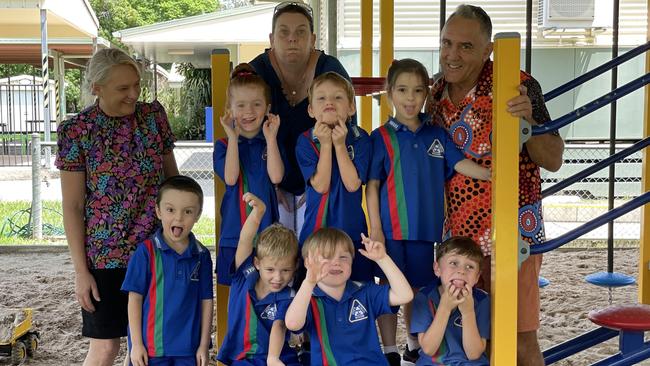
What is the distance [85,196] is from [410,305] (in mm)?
1304

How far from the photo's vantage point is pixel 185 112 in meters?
17.9

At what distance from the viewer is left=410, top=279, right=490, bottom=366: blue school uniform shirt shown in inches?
104

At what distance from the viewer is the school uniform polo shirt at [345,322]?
267 cm

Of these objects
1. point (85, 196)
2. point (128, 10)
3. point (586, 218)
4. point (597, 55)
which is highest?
point (128, 10)

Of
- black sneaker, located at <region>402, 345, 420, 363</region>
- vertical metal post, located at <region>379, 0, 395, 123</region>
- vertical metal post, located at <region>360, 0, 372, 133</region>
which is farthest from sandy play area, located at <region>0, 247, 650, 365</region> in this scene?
vertical metal post, located at <region>379, 0, 395, 123</region>

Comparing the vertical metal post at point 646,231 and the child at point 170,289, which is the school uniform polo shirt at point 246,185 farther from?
the vertical metal post at point 646,231

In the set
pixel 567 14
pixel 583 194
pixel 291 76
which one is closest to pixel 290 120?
pixel 291 76

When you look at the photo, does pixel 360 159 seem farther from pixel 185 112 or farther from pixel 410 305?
pixel 185 112

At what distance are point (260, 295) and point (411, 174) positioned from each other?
713mm

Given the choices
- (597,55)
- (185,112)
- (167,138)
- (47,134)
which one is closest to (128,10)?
(185,112)

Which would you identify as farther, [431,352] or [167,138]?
[167,138]

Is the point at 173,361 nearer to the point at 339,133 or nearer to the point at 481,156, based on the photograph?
the point at 339,133

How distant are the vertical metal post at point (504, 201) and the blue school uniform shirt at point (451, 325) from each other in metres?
0.10

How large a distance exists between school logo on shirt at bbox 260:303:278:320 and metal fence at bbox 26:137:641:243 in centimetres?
550
